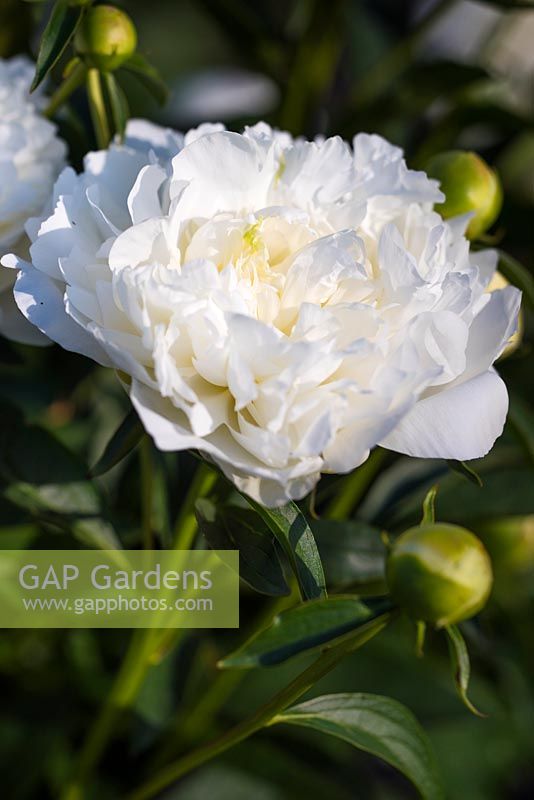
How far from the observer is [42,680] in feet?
2.40

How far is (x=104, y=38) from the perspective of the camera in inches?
17.2

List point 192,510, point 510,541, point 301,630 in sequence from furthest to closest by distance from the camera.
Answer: point 510,541, point 192,510, point 301,630

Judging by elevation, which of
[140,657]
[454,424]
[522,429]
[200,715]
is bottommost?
[200,715]

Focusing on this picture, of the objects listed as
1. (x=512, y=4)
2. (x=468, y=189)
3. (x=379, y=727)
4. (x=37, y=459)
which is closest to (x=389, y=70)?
(x=512, y=4)

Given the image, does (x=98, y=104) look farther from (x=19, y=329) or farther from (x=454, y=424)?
(x=454, y=424)

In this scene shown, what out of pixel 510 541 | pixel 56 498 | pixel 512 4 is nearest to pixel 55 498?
pixel 56 498

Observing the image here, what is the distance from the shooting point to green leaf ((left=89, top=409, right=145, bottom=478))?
40 cm

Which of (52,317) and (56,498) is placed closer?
(52,317)

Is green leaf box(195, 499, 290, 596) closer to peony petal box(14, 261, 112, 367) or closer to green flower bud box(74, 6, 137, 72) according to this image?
peony petal box(14, 261, 112, 367)

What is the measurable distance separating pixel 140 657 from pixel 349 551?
0.13m

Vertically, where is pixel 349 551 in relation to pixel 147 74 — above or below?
below

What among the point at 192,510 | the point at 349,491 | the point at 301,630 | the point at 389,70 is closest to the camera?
the point at 301,630

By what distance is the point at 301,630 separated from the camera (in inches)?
13.6

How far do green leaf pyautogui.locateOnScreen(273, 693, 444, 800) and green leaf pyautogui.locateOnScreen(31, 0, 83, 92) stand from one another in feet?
0.99
